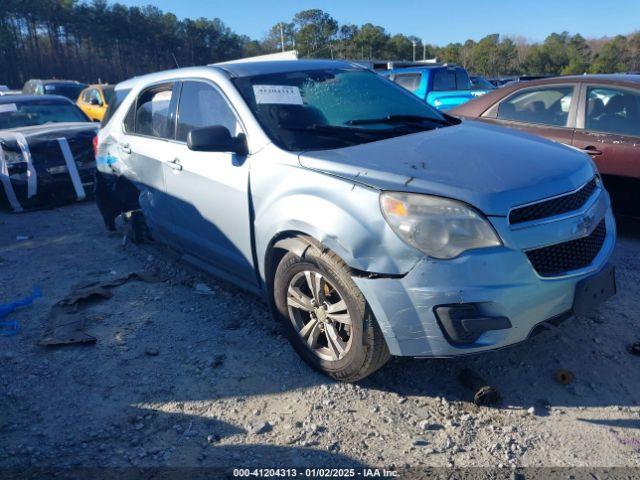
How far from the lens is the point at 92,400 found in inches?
116

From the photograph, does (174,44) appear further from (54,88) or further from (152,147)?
(152,147)

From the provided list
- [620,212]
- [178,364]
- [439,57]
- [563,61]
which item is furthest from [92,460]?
[439,57]

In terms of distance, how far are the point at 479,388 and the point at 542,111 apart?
139 inches

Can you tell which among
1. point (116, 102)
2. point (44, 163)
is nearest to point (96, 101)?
point (44, 163)

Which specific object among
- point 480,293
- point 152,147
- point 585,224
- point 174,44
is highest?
point 174,44

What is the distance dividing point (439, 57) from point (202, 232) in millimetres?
53539

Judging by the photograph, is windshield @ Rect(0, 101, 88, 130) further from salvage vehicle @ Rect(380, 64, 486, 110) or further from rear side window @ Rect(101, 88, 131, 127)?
salvage vehicle @ Rect(380, 64, 486, 110)

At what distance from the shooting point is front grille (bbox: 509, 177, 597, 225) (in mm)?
2443

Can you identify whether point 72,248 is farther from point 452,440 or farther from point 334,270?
point 452,440

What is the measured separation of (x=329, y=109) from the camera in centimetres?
346

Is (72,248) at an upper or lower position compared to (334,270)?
lower

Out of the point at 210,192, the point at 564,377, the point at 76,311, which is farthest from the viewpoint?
the point at 76,311

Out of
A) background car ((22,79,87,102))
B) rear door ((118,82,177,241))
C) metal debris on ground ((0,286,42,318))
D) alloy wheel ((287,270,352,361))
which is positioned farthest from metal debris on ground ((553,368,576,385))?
background car ((22,79,87,102))

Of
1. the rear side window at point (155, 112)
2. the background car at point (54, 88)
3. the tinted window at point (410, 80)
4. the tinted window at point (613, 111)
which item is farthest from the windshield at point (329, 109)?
the background car at point (54, 88)
